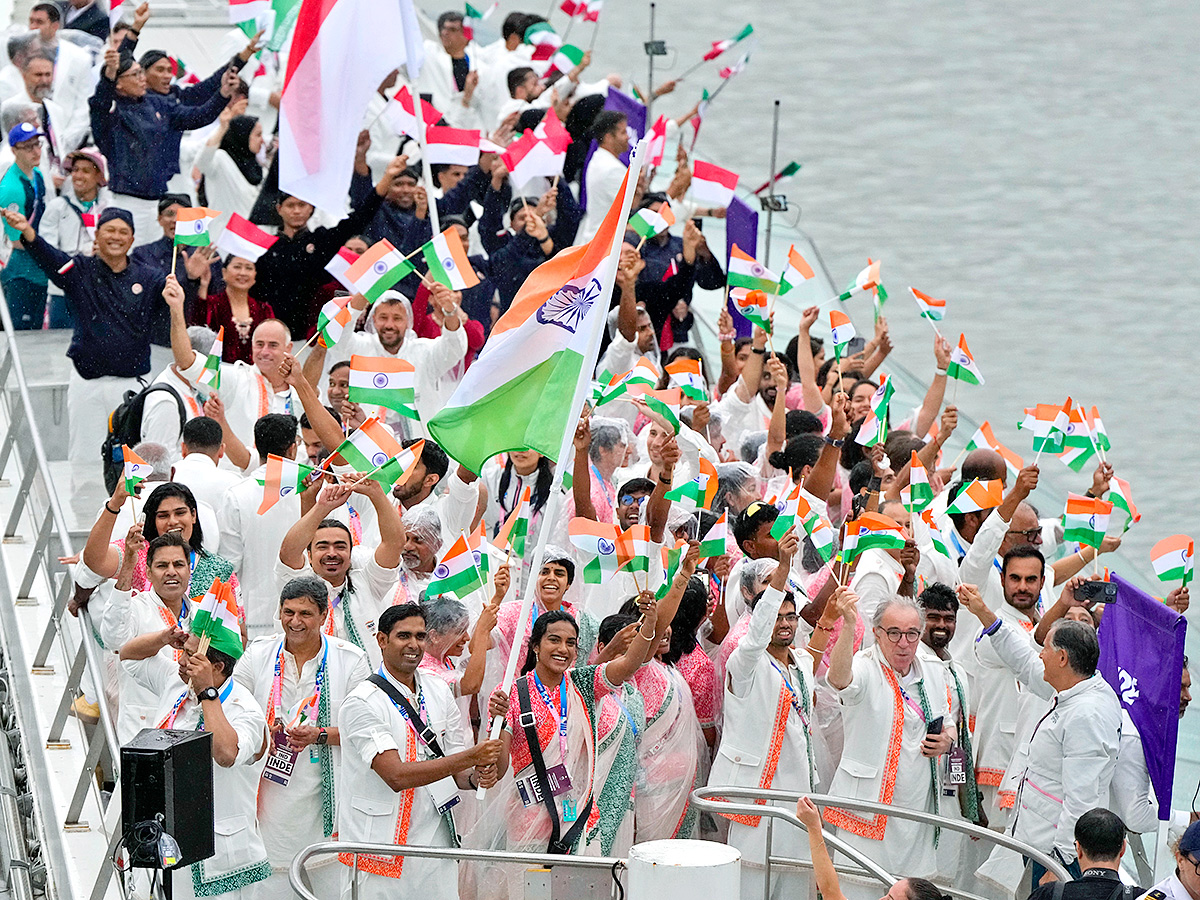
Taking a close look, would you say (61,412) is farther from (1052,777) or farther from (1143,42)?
(1143,42)

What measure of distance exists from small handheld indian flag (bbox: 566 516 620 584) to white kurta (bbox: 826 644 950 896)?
1182mm

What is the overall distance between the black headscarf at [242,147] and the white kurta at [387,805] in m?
6.38

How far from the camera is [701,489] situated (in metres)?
9.30

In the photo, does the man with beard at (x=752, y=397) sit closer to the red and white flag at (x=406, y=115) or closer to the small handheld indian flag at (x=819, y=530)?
the red and white flag at (x=406, y=115)

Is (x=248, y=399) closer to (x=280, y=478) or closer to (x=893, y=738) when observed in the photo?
(x=280, y=478)

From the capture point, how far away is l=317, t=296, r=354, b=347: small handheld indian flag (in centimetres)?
986

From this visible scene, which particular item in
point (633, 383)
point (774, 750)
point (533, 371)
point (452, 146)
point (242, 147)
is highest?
point (533, 371)

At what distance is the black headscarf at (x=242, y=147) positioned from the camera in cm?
1314

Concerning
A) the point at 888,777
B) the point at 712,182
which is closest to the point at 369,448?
the point at 888,777

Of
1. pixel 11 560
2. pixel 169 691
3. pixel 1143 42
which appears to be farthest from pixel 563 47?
pixel 1143 42

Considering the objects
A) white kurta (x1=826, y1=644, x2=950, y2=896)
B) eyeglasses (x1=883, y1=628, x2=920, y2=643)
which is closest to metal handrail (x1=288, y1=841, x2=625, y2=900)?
white kurta (x1=826, y1=644, x2=950, y2=896)

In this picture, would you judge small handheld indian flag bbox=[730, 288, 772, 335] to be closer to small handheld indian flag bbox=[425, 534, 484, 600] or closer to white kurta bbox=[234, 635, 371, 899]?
small handheld indian flag bbox=[425, 534, 484, 600]

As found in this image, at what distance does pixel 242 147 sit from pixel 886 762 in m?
6.95

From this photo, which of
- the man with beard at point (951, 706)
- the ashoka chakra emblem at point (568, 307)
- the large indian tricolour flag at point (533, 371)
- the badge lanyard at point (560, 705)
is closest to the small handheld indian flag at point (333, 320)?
the large indian tricolour flag at point (533, 371)
